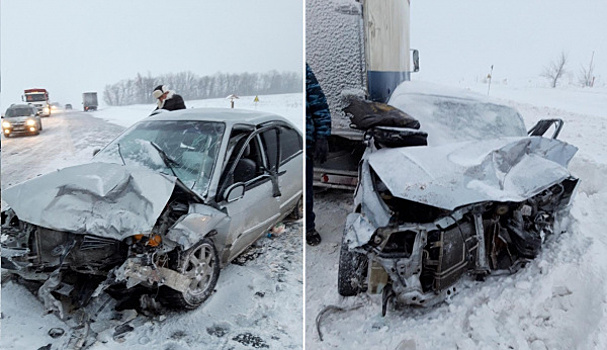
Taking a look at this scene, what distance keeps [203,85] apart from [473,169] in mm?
907

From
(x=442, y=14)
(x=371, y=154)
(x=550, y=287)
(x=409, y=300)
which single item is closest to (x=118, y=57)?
(x=371, y=154)

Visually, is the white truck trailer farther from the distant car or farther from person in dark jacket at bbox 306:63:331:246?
the distant car

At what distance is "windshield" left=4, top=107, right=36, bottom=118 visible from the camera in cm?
121

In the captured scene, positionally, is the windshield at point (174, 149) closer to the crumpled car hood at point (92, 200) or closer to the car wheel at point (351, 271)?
the crumpled car hood at point (92, 200)

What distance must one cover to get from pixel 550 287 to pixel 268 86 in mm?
1157

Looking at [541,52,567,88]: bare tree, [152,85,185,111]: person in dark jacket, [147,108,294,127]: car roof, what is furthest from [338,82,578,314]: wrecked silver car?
[152,85,185,111]: person in dark jacket

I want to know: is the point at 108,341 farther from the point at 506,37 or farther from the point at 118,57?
the point at 506,37

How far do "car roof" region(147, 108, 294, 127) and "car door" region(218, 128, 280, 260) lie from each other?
0.05m

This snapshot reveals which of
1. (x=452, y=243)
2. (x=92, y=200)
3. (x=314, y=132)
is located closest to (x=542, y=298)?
(x=452, y=243)

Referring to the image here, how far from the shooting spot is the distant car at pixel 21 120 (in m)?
1.21

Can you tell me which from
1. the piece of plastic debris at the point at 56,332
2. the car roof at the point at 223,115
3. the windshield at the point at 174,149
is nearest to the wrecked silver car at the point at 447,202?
the car roof at the point at 223,115

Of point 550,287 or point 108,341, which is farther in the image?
point 550,287

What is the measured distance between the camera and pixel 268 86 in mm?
1520

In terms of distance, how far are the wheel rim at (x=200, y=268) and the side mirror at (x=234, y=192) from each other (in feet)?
0.55
